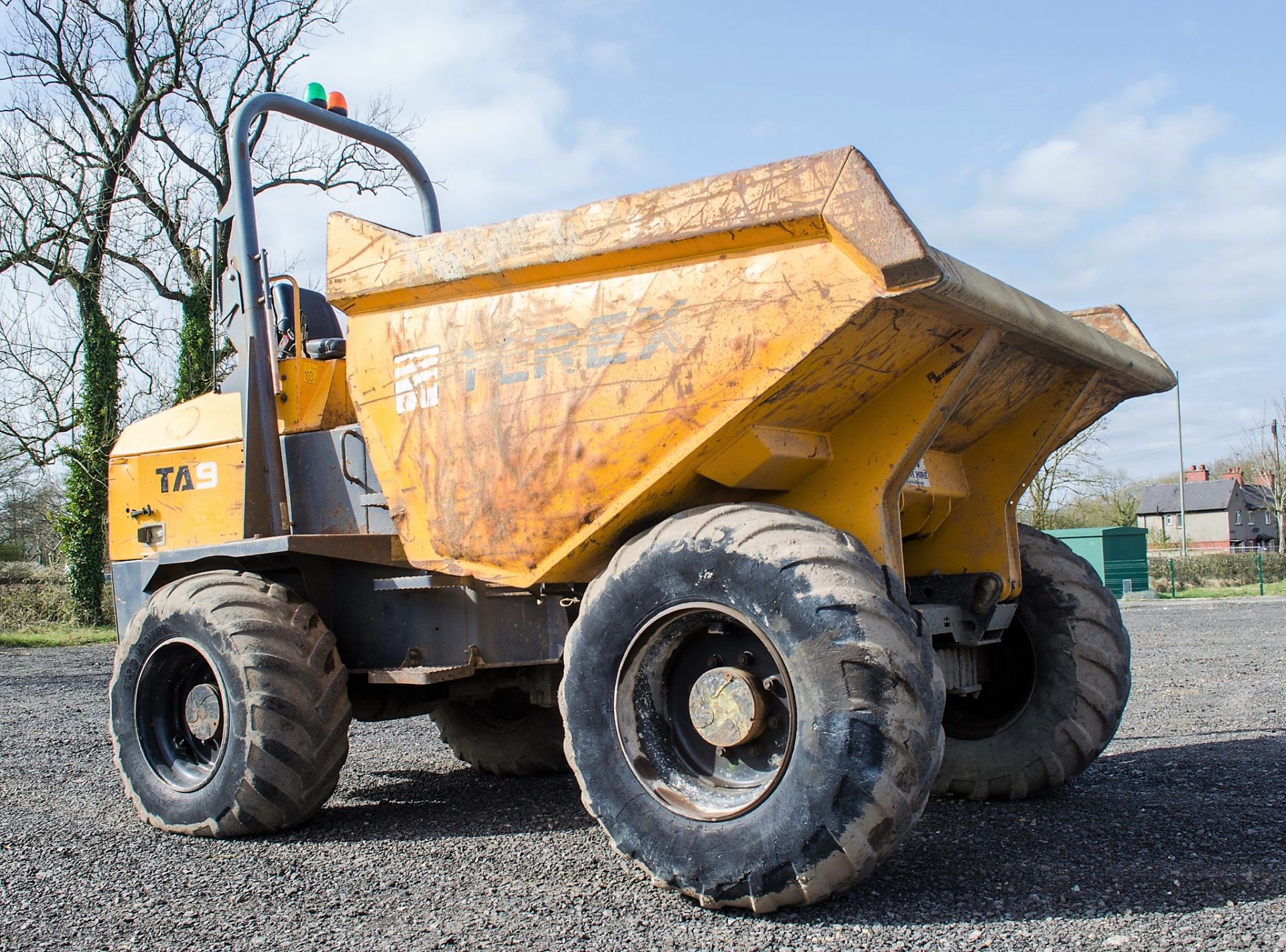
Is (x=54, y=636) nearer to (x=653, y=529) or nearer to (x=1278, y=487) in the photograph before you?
(x=653, y=529)

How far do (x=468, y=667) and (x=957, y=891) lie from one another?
2.05 metres

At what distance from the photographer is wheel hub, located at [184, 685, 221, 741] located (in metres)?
4.58

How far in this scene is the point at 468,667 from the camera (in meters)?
4.41

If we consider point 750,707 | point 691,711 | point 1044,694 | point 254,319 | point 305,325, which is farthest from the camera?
point 305,325

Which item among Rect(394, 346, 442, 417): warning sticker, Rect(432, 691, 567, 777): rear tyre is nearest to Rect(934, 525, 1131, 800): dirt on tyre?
Rect(432, 691, 567, 777): rear tyre

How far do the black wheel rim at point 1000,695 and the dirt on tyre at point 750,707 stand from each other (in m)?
1.65

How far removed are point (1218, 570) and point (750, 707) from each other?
102ft

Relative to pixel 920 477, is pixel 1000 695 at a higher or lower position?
lower

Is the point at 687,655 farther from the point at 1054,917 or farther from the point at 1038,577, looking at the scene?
the point at 1038,577

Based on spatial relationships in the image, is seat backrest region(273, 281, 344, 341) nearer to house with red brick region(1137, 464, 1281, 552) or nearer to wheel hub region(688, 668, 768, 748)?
wheel hub region(688, 668, 768, 748)

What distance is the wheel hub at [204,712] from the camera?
458 centimetres

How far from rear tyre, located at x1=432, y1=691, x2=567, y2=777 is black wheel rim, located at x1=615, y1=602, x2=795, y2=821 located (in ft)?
6.49

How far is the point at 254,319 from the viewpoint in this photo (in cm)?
510

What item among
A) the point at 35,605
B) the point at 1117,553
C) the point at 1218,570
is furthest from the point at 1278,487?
the point at 35,605
